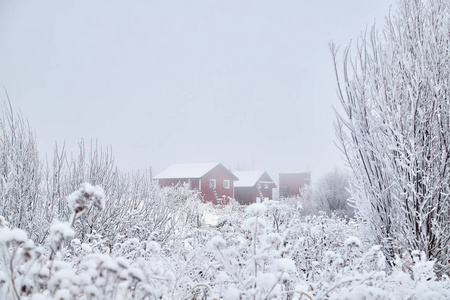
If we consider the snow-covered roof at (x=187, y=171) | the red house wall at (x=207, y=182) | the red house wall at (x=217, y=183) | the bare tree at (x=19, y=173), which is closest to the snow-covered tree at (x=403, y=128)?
the bare tree at (x=19, y=173)

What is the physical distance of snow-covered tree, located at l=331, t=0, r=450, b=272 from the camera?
416 cm

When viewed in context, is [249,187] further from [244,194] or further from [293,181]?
[293,181]

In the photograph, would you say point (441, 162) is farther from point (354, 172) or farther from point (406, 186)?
point (354, 172)

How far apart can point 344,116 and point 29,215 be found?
5.18 m

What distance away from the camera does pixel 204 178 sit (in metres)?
35.7

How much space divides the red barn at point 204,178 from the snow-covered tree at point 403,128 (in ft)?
97.5

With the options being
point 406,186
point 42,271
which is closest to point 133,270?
point 42,271

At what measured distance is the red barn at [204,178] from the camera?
35312 millimetres

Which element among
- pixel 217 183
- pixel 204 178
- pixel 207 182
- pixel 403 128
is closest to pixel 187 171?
pixel 204 178

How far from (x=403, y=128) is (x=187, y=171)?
3346 centimetres

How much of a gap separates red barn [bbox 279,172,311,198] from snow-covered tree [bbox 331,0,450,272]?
42628 mm

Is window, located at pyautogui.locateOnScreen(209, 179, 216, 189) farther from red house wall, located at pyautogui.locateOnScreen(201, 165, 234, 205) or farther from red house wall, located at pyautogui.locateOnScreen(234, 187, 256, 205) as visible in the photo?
red house wall, located at pyautogui.locateOnScreen(234, 187, 256, 205)

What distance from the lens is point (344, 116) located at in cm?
500

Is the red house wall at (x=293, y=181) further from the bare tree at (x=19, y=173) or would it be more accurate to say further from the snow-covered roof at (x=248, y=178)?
the bare tree at (x=19, y=173)
